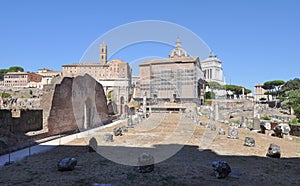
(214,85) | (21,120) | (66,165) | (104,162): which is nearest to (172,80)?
(214,85)

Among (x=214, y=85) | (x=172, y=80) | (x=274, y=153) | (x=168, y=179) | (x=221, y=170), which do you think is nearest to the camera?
(x=168, y=179)

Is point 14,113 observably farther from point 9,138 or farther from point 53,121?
point 9,138

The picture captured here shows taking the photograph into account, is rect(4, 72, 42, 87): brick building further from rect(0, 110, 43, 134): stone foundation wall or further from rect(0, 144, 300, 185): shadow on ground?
rect(0, 144, 300, 185): shadow on ground

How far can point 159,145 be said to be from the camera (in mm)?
10344

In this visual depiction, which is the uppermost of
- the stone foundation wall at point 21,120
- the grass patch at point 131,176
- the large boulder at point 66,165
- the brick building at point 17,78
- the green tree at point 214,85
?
the brick building at point 17,78

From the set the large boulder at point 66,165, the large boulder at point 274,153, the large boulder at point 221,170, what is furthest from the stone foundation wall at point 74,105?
the large boulder at point 274,153

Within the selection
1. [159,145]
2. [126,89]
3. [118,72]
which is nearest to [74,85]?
[159,145]

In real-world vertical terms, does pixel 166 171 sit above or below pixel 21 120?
below

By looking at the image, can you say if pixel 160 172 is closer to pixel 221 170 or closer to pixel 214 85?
pixel 221 170

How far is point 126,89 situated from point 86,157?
120ft

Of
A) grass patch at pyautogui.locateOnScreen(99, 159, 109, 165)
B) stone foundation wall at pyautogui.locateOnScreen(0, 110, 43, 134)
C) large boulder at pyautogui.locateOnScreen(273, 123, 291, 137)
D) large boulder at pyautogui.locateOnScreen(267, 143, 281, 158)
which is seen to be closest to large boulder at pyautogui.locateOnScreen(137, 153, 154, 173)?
grass patch at pyautogui.locateOnScreen(99, 159, 109, 165)

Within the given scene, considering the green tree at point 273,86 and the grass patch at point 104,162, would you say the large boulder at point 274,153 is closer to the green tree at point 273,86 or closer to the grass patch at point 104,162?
the grass patch at point 104,162

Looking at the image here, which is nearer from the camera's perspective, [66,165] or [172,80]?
[66,165]

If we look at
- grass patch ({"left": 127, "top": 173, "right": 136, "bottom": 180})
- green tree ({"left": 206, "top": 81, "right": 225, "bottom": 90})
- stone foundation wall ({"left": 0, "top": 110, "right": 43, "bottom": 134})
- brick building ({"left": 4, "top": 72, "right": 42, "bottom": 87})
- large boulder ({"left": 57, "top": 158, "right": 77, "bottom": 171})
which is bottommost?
grass patch ({"left": 127, "top": 173, "right": 136, "bottom": 180})
